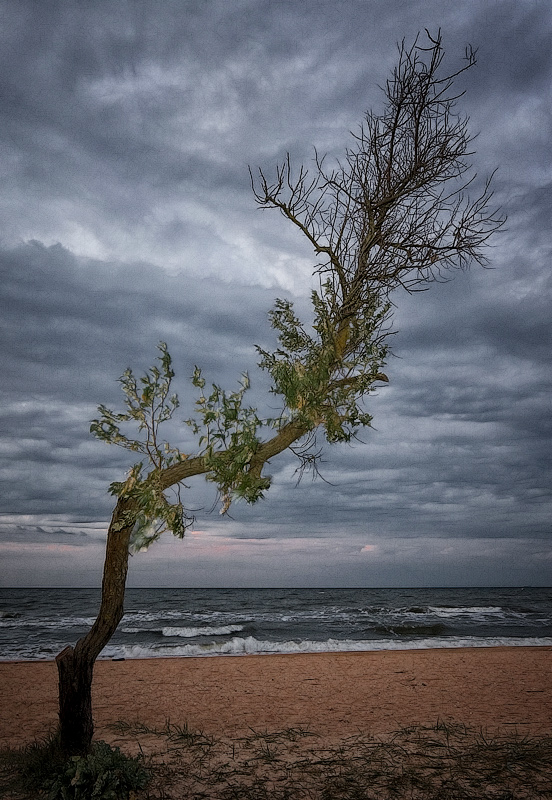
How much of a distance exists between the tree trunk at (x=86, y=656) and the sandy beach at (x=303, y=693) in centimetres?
212

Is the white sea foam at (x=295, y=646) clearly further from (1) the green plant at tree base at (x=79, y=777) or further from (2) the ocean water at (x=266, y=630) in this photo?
(1) the green plant at tree base at (x=79, y=777)

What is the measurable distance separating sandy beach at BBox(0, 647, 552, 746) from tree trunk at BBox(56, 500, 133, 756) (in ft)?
6.95

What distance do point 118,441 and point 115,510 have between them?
3.15 ft

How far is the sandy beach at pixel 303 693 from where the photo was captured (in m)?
9.33

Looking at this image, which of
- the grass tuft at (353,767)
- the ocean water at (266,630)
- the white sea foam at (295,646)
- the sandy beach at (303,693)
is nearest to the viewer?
the grass tuft at (353,767)

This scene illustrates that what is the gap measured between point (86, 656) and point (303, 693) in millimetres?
7339

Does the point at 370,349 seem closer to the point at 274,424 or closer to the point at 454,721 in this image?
the point at 274,424

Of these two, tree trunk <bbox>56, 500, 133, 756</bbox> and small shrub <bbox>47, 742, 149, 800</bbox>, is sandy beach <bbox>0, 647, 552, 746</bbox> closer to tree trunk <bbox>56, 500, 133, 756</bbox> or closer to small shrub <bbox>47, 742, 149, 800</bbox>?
tree trunk <bbox>56, 500, 133, 756</bbox>

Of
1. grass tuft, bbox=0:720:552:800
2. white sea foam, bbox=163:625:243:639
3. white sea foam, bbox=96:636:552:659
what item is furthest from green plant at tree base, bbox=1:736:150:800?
white sea foam, bbox=163:625:243:639

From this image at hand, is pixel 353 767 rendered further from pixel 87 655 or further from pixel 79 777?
pixel 87 655

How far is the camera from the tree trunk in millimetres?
6102

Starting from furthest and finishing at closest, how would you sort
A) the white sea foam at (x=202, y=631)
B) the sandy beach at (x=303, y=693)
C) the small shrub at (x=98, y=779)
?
the white sea foam at (x=202, y=631) < the sandy beach at (x=303, y=693) < the small shrub at (x=98, y=779)

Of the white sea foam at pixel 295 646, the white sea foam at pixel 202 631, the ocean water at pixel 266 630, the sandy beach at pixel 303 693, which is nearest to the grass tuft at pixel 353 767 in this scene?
the sandy beach at pixel 303 693

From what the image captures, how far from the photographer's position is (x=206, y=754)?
6703 mm
